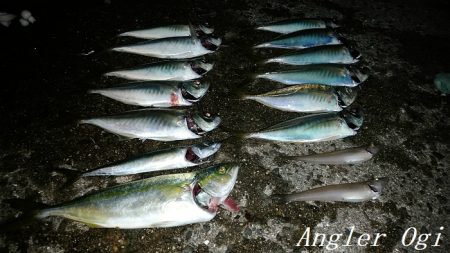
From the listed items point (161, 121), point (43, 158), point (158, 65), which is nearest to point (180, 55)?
point (158, 65)

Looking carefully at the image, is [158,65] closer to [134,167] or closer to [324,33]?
[134,167]

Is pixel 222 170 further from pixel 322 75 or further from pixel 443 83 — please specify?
pixel 443 83

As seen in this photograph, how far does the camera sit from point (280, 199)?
284 centimetres

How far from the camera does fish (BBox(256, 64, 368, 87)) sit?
3.70 m

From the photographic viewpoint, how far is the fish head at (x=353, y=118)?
3244 millimetres

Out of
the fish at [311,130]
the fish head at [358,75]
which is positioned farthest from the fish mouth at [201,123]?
the fish head at [358,75]

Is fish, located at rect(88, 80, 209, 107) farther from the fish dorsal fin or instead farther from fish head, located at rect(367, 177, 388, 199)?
fish head, located at rect(367, 177, 388, 199)

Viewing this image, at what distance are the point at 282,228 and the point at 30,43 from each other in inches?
161

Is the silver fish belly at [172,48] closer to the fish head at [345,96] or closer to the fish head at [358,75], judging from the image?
the fish head at [345,96]

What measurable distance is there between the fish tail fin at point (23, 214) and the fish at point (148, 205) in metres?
0.02

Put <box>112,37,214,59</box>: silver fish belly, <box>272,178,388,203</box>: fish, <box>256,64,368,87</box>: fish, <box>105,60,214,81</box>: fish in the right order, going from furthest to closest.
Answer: <box>112,37,214,59</box>: silver fish belly
<box>256,64,368,87</box>: fish
<box>105,60,214,81</box>: fish
<box>272,178,388,203</box>: fish

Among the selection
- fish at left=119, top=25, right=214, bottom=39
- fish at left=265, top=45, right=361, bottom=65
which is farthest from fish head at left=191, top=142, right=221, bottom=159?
fish at left=119, top=25, right=214, bottom=39

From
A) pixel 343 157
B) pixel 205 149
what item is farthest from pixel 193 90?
pixel 343 157

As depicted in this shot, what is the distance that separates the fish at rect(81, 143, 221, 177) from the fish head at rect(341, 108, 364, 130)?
5.50 ft
